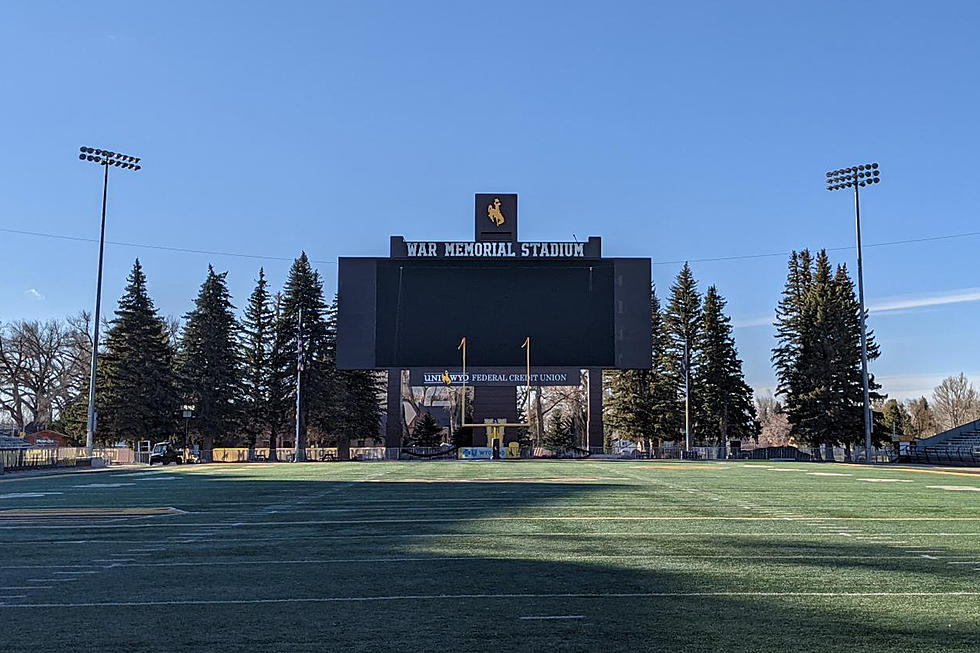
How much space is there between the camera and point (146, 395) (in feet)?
188

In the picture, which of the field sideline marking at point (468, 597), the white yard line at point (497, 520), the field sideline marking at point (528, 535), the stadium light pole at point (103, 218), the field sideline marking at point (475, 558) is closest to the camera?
the field sideline marking at point (468, 597)

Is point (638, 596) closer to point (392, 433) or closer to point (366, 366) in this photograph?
Result: point (366, 366)

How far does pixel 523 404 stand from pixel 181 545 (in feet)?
180

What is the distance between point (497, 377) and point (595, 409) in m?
8.92

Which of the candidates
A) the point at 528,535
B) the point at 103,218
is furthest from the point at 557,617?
the point at 103,218

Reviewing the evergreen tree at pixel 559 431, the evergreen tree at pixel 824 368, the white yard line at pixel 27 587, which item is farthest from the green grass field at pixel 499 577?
the evergreen tree at pixel 559 431

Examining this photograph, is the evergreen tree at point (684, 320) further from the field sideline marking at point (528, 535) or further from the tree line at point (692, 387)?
the field sideline marking at point (528, 535)

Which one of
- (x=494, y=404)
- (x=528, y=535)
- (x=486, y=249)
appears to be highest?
(x=486, y=249)

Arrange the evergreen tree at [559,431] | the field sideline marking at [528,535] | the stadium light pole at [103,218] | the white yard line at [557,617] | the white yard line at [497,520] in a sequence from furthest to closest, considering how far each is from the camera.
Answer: the evergreen tree at [559,431] < the stadium light pole at [103,218] < the white yard line at [497,520] < the field sideline marking at [528,535] < the white yard line at [557,617]

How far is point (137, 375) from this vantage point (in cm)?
5728

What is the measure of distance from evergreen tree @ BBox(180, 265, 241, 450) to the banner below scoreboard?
1731 centimetres

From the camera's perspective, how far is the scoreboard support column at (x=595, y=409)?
54.7 m

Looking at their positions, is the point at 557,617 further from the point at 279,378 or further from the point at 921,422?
the point at 921,422

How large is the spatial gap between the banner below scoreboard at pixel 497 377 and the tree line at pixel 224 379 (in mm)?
11475
